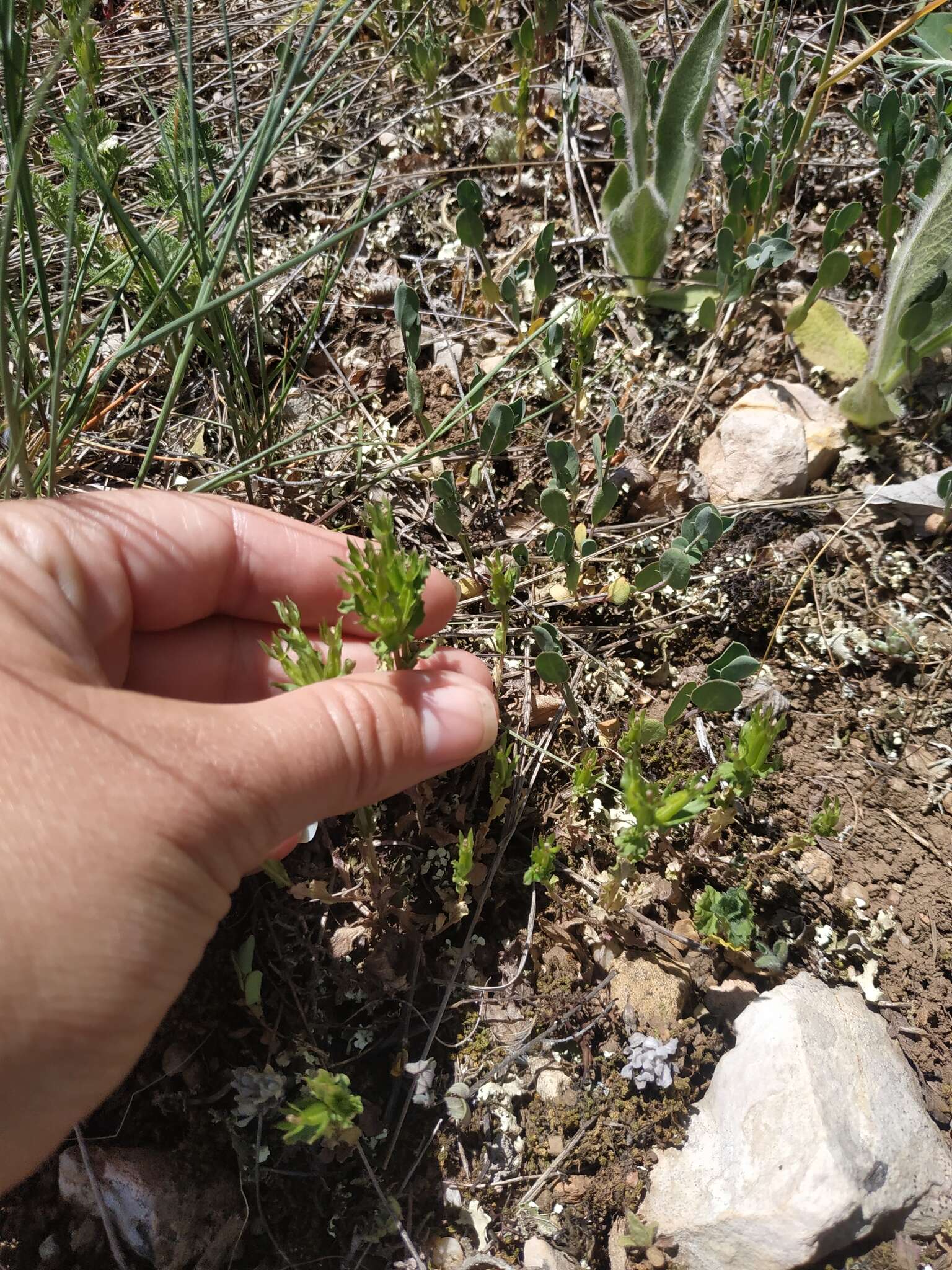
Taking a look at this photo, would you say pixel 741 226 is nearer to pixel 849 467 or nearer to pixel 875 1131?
pixel 849 467

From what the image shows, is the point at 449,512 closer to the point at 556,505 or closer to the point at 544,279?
the point at 556,505

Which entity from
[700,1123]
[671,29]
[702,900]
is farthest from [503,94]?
[700,1123]

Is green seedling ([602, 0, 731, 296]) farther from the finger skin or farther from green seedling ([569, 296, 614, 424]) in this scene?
the finger skin

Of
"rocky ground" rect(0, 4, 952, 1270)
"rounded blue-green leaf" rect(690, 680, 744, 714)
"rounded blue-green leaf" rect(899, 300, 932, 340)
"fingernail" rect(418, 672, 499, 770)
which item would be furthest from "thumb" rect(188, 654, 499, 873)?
"rounded blue-green leaf" rect(899, 300, 932, 340)

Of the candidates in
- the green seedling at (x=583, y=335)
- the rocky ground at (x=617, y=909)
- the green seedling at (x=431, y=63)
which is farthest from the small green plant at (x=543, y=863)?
the green seedling at (x=431, y=63)

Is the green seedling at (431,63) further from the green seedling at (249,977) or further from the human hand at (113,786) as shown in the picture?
the green seedling at (249,977)

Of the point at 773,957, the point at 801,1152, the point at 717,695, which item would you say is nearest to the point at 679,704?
the point at 717,695
